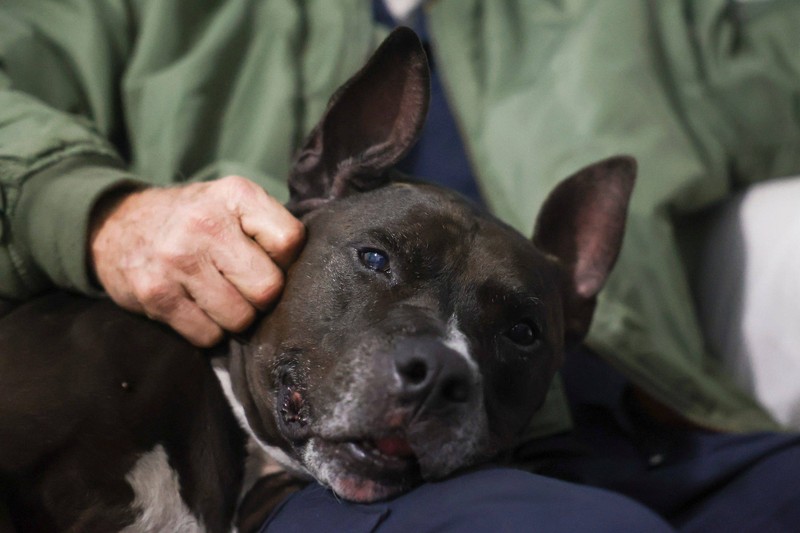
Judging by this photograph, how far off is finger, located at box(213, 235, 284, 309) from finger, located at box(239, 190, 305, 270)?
2cm

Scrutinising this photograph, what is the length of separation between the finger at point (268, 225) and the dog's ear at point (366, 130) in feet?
0.72

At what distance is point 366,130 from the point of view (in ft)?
5.90

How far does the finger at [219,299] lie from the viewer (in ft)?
4.99

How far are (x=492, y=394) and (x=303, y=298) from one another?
0.44 m

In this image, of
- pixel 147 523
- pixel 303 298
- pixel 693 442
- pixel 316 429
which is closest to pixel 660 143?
Result: pixel 693 442

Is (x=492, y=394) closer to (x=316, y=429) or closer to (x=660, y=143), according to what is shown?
(x=316, y=429)

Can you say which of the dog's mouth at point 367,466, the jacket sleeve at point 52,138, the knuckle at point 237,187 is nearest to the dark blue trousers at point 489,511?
the dog's mouth at point 367,466

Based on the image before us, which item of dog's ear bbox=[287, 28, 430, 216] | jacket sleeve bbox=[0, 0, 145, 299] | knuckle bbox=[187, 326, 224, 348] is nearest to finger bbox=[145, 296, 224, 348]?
knuckle bbox=[187, 326, 224, 348]

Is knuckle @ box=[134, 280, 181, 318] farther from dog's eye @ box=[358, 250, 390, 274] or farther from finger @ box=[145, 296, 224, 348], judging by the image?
dog's eye @ box=[358, 250, 390, 274]

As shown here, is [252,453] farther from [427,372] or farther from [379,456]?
[427,372]

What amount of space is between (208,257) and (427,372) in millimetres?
550

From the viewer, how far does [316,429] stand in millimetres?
1382

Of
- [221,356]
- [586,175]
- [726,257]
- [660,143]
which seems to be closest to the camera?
[221,356]

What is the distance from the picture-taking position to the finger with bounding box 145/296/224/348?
61.6 inches
